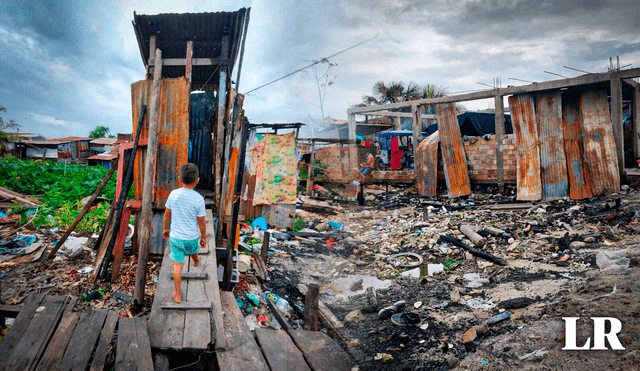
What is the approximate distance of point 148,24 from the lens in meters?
5.11

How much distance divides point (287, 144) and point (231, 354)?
6790 mm

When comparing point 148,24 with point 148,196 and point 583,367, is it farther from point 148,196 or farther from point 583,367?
point 583,367

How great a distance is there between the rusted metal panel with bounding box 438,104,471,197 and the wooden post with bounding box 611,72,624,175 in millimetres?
3409

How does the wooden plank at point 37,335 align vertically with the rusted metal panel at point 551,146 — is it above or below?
below

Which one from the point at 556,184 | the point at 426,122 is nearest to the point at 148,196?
the point at 556,184

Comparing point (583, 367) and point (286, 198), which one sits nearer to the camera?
point (583, 367)

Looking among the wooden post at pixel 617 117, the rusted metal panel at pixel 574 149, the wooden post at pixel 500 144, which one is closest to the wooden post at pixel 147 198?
the wooden post at pixel 500 144

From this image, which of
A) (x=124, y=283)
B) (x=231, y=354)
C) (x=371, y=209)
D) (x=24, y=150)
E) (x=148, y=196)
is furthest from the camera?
(x=24, y=150)

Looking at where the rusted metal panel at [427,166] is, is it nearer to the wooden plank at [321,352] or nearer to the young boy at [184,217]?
the wooden plank at [321,352]

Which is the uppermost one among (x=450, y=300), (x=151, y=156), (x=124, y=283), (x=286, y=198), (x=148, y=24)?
(x=148, y=24)

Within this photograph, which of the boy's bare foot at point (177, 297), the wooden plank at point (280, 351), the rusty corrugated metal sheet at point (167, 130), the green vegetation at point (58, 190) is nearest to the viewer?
the wooden plank at point (280, 351)

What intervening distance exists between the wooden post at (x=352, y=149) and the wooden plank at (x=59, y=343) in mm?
11579

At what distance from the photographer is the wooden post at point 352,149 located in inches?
550
